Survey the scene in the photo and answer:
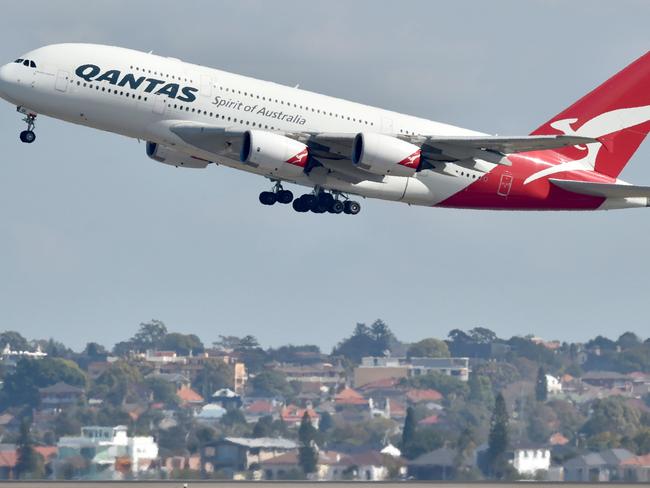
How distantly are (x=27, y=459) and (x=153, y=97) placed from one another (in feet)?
46.0

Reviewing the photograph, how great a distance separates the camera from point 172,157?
2591 inches

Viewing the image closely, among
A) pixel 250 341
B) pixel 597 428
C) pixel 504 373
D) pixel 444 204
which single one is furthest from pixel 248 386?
pixel 444 204

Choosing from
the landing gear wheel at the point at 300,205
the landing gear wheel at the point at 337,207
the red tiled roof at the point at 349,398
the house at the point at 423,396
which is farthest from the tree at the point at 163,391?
the landing gear wheel at the point at 337,207

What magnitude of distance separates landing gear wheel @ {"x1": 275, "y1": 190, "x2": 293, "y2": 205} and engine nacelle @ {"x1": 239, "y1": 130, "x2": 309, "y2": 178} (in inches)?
154

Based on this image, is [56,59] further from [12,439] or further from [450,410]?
[450,410]

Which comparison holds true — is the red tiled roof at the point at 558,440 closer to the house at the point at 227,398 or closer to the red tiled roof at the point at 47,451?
the house at the point at 227,398

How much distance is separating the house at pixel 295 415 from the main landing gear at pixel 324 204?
13038mm

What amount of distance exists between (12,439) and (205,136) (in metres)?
14.2

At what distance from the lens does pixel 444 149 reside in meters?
62.8

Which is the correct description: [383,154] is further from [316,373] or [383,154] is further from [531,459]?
[316,373]

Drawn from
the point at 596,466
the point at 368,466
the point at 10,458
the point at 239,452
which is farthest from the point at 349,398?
the point at 10,458

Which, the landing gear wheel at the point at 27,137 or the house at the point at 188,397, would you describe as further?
the house at the point at 188,397

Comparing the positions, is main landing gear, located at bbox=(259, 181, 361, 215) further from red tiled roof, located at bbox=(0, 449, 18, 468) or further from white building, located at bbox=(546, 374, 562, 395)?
white building, located at bbox=(546, 374, 562, 395)

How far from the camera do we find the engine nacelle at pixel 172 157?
216ft
